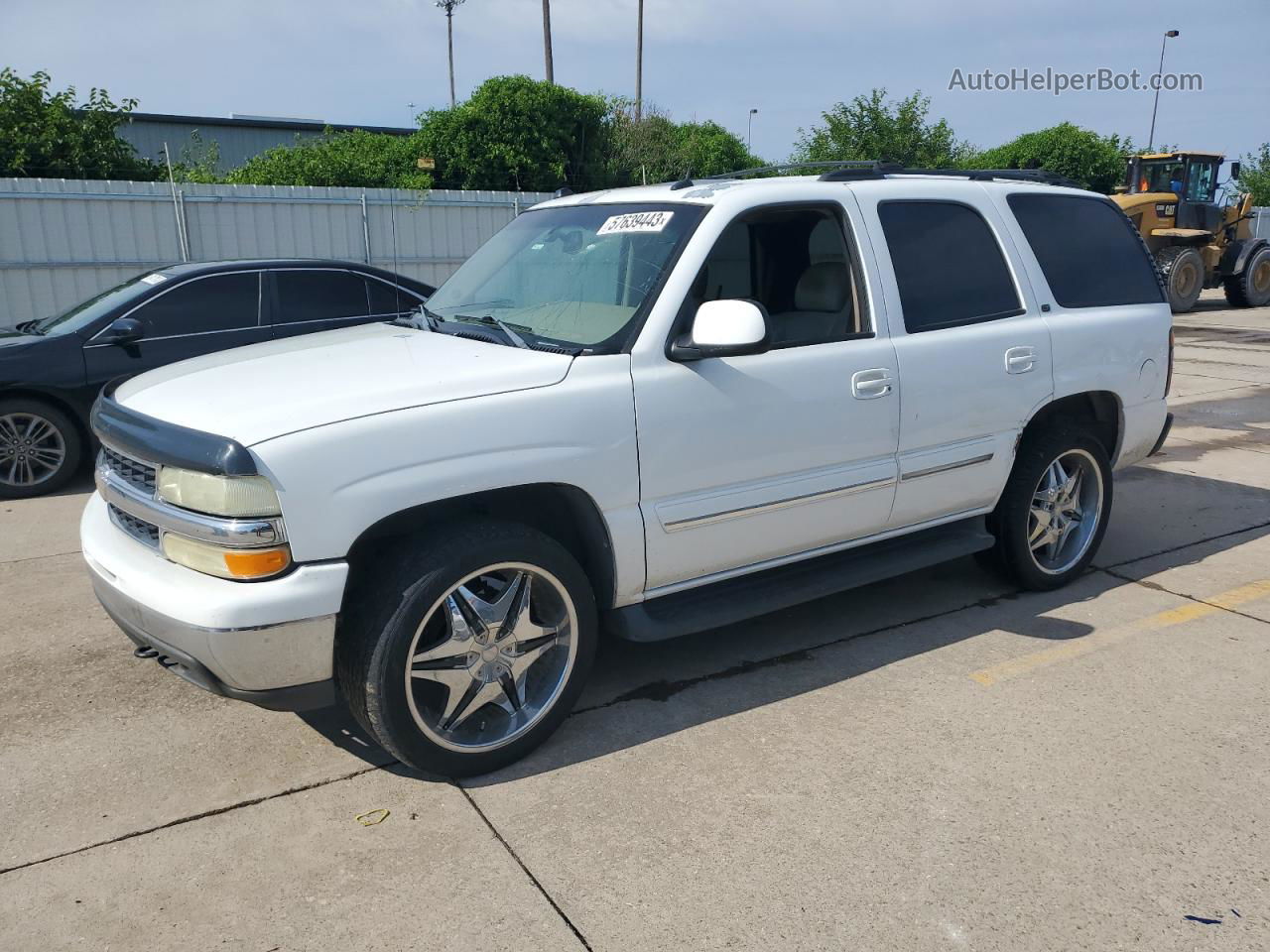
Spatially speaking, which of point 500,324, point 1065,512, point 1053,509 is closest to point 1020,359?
point 1053,509

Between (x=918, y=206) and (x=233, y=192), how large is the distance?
12186 millimetres

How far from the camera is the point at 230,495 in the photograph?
2.91m

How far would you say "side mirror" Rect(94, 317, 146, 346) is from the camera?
284 inches

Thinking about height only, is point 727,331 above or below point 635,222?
below

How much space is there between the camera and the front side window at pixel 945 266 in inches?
169

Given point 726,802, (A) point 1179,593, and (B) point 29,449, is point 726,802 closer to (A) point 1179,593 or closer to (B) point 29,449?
(A) point 1179,593

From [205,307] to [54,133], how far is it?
969cm

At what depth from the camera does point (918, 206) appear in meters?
4.42

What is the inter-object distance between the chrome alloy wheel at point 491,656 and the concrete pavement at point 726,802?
194 millimetres

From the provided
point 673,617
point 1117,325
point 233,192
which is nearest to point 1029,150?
point 233,192

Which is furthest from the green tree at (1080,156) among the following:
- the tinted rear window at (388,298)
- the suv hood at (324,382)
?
the suv hood at (324,382)

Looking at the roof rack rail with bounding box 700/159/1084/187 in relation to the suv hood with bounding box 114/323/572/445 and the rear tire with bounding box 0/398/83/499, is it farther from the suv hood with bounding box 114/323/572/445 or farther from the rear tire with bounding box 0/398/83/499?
the rear tire with bounding box 0/398/83/499

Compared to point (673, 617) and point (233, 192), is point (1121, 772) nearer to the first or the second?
point (673, 617)

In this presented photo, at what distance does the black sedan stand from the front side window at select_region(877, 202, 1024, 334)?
502cm
